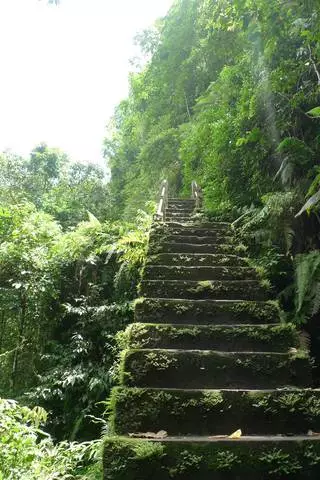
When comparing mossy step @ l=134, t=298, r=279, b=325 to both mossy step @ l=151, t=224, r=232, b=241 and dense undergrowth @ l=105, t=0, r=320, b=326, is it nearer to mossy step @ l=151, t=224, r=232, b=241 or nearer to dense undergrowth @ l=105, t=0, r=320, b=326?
dense undergrowth @ l=105, t=0, r=320, b=326

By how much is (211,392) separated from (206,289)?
1.60 metres

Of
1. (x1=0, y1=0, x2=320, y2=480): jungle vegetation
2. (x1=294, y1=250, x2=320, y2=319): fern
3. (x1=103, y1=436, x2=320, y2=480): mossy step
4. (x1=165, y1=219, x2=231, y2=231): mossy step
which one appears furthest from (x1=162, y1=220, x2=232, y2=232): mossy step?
(x1=103, y1=436, x2=320, y2=480): mossy step

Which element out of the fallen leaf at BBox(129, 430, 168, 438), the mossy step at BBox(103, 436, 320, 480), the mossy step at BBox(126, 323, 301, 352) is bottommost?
the mossy step at BBox(103, 436, 320, 480)

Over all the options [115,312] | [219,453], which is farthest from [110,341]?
[219,453]

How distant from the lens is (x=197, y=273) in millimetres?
4750

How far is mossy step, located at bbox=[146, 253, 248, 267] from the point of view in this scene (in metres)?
5.09

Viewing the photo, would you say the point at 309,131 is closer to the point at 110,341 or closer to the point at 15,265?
the point at 110,341

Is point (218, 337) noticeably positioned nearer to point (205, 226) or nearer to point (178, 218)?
point (205, 226)

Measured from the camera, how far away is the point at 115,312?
21.4 feet

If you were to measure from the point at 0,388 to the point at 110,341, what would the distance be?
2.42 meters

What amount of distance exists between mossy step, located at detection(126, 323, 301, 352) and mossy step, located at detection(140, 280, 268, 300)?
758 millimetres

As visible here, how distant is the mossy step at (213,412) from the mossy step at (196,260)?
242cm

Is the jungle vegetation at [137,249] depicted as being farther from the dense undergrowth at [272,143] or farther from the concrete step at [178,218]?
the concrete step at [178,218]

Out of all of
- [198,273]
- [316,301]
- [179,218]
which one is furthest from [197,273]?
[179,218]
